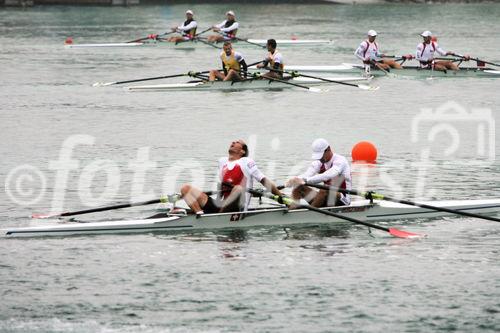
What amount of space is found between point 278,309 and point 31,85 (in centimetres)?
3212

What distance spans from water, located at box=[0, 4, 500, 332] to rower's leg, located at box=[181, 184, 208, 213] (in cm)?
62


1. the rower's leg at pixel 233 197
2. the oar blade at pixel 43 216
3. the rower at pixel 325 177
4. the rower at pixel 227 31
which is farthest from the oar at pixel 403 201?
the rower at pixel 227 31

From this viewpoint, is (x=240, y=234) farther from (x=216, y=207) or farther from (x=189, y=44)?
(x=189, y=44)

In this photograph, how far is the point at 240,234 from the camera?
864 inches

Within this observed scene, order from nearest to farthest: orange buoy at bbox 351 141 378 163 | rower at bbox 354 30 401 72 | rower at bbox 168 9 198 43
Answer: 1. orange buoy at bbox 351 141 378 163
2. rower at bbox 354 30 401 72
3. rower at bbox 168 9 198 43

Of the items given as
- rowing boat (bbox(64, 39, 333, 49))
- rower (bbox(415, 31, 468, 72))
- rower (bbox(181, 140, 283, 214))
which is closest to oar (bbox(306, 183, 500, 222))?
rower (bbox(181, 140, 283, 214))

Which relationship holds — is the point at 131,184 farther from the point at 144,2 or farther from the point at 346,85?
the point at 144,2

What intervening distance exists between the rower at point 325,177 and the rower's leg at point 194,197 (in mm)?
1732

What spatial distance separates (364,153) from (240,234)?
28.2 feet

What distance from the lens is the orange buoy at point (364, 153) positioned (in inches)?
1174

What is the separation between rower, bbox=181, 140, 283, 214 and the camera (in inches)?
840

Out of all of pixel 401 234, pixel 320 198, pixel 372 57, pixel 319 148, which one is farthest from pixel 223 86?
pixel 401 234

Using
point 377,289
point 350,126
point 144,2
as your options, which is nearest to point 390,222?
point 377,289

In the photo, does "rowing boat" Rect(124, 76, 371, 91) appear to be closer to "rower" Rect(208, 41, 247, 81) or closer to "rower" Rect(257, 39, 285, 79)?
"rower" Rect(208, 41, 247, 81)
